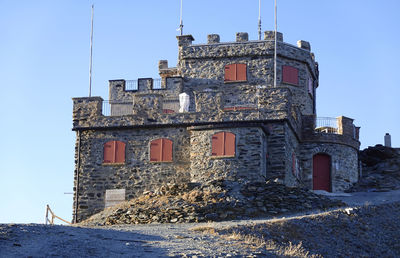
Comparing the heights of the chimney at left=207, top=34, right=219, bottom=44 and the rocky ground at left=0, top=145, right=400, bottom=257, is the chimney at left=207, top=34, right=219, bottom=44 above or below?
above

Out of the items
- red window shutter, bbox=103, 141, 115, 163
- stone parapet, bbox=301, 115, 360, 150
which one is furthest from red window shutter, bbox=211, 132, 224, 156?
stone parapet, bbox=301, 115, 360, 150

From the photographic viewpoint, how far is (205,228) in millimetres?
26078

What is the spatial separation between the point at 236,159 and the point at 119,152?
6.73 metres

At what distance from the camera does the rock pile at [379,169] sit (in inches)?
1727

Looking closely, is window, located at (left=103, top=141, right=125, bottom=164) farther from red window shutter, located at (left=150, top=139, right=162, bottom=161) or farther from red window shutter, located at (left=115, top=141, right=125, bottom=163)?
red window shutter, located at (left=150, top=139, right=162, bottom=161)

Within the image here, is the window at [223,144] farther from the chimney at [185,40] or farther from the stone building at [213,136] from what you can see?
the chimney at [185,40]

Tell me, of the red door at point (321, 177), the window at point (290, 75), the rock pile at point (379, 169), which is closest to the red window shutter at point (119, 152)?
the red door at point (321, 177)

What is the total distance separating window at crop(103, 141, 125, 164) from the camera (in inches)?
1544

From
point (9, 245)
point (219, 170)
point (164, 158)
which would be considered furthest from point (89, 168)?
point (9, 245)

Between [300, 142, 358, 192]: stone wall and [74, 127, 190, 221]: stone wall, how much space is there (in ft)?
27.2

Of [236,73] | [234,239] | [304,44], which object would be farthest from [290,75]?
[234,239]

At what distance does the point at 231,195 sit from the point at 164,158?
20.1 ft

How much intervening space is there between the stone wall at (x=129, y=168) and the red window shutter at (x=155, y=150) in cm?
21

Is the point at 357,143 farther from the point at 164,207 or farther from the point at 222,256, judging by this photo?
the point at 222,256
